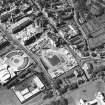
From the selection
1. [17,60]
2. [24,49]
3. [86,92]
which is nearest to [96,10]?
Answer: [24,49]

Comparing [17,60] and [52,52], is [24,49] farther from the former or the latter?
[52,52]

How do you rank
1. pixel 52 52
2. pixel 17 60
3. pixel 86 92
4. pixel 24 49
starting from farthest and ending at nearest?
pixel 24 49, pixel 52 52, pixel 17 60, pixel 86 92

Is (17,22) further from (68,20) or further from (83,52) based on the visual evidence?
(83,52)

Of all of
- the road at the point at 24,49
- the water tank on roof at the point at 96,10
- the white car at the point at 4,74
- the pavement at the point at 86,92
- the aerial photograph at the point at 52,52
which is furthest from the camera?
the water tank on roof at the point at 96,10

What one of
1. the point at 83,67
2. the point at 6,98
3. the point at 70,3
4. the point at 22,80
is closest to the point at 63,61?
the point at 83,67

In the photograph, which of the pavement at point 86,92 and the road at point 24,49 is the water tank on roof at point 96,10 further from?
the pavement at point 86,92

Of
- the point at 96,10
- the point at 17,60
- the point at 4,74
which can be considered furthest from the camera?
the point at 96,10

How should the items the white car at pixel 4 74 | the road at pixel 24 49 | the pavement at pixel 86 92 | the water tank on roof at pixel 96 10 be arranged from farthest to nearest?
the water tank on roof at pixel 96 10 → the road at pixel 24 49 → the white car at pixel 4 74 → the pavement at pixel 86 92

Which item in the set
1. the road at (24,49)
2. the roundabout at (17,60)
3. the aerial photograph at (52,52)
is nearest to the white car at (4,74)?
the aerial photograph at (52,52)

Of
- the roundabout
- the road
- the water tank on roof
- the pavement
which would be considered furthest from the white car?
the water tank on roof
